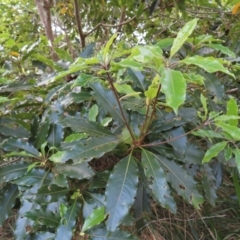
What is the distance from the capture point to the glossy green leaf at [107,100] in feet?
3.04

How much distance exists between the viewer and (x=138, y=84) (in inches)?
40.3

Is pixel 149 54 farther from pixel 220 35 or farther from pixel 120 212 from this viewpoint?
pixel 220 35

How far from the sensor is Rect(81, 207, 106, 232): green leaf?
82cm

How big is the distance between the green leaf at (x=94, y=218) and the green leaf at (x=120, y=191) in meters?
0.06

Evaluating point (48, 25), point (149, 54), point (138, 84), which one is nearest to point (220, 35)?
point (48, 25)

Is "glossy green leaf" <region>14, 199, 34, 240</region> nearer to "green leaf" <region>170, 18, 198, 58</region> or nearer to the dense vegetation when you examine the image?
the dense vegetation

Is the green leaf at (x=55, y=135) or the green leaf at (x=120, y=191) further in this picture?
the green leaf at (x=55, y=135)

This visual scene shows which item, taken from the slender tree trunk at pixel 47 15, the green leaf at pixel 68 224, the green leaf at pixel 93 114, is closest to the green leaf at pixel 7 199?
the green leaf at pixel 68 224

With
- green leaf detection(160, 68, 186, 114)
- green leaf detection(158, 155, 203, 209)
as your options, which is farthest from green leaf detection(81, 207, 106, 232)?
green leaf detection(160, 68, 186, 114)

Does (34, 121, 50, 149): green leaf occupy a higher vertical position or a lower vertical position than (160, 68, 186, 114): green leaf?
lower

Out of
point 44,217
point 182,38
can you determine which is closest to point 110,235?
point 44,217

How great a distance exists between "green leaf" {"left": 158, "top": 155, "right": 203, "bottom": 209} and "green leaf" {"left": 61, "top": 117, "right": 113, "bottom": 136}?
0.56 feet

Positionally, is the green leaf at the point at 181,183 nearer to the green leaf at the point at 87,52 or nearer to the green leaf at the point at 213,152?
the green leaf at the point at 213,152

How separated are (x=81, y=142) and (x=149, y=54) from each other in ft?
1.12
